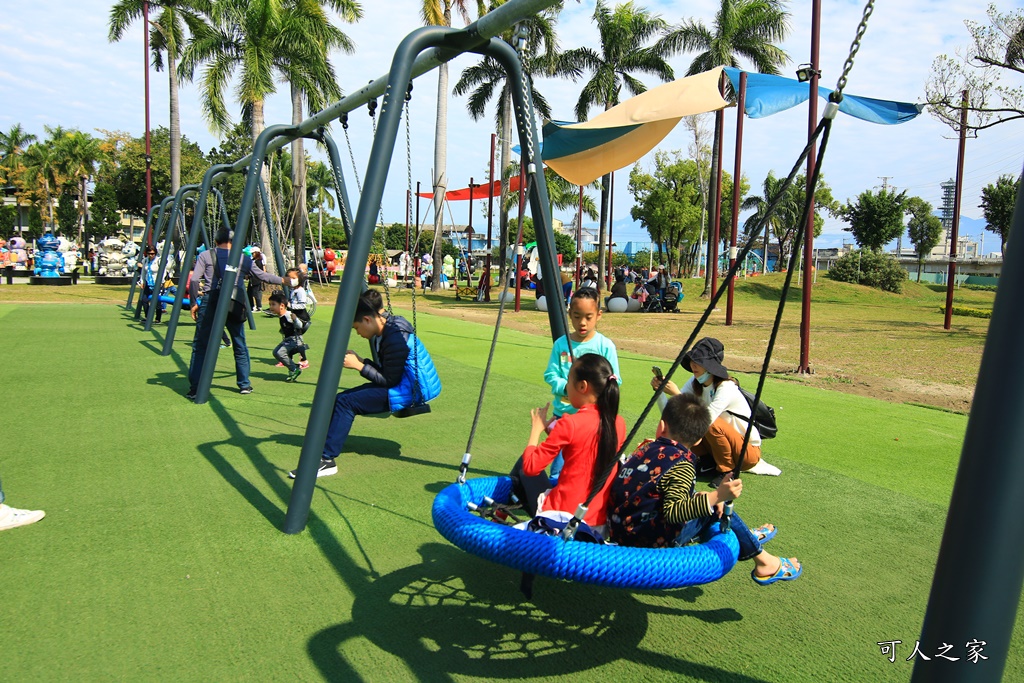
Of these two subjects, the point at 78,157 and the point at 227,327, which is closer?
the point at 227,327

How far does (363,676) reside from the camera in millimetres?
2693

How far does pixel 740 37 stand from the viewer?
29094 millimetres

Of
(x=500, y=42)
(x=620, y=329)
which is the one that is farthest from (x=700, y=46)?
(x=500, y=42)

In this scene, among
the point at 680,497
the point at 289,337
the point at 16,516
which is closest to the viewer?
the point at 680,497

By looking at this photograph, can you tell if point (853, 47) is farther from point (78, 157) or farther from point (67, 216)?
point (78, 157)

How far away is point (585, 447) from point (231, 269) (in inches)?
221

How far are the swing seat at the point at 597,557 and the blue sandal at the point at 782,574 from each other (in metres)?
0.46

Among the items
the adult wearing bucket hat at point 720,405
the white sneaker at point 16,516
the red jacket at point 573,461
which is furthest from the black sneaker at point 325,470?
the red jacket at point 573,461

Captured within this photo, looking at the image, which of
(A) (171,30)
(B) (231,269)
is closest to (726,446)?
(B) (231,269)

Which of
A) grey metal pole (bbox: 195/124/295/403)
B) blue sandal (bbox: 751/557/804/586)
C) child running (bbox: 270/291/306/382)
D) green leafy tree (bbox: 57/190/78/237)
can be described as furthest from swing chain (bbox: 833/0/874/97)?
green leafy tree (bbox: 57/190/78/237)

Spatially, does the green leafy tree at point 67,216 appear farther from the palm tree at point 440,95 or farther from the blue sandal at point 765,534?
the blue sandal at point 765,534

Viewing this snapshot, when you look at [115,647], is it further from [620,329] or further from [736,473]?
[620,329]

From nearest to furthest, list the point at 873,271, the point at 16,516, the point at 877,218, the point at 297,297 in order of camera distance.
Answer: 1. the point at 16,516
2. the point at 297,297
3. the point at 873,271
4. the point at 877,218

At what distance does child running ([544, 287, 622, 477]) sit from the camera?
4496 mm
